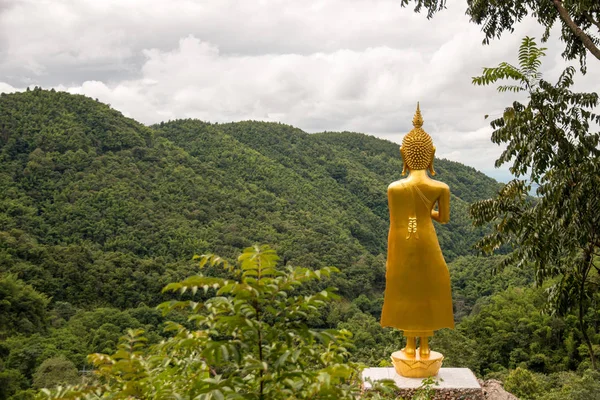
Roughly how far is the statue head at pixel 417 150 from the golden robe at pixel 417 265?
17cm

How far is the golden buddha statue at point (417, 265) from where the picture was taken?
636 cm

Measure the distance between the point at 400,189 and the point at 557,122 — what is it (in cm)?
220

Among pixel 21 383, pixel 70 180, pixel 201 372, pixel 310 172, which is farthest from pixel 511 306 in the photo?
pixel 310 172

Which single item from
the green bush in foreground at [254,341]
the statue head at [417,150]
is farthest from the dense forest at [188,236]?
the statue head at [417,150]

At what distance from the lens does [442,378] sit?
6254 millimetres

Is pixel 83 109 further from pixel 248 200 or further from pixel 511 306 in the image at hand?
pixel 511 306

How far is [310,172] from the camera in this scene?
173 ft

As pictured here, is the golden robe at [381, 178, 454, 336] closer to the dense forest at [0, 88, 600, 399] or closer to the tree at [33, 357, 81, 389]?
the dense forest at [0, 88, 600, 399]

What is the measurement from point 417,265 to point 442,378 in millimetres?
1272

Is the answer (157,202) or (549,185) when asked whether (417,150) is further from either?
(157,202)

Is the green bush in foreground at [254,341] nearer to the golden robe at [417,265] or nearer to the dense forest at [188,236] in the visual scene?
the dense forest at [188,236]

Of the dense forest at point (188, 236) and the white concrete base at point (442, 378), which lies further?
the dense forest at point (188, 236)

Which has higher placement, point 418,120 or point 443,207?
point 418,120

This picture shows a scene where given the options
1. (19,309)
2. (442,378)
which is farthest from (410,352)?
(19,309)
